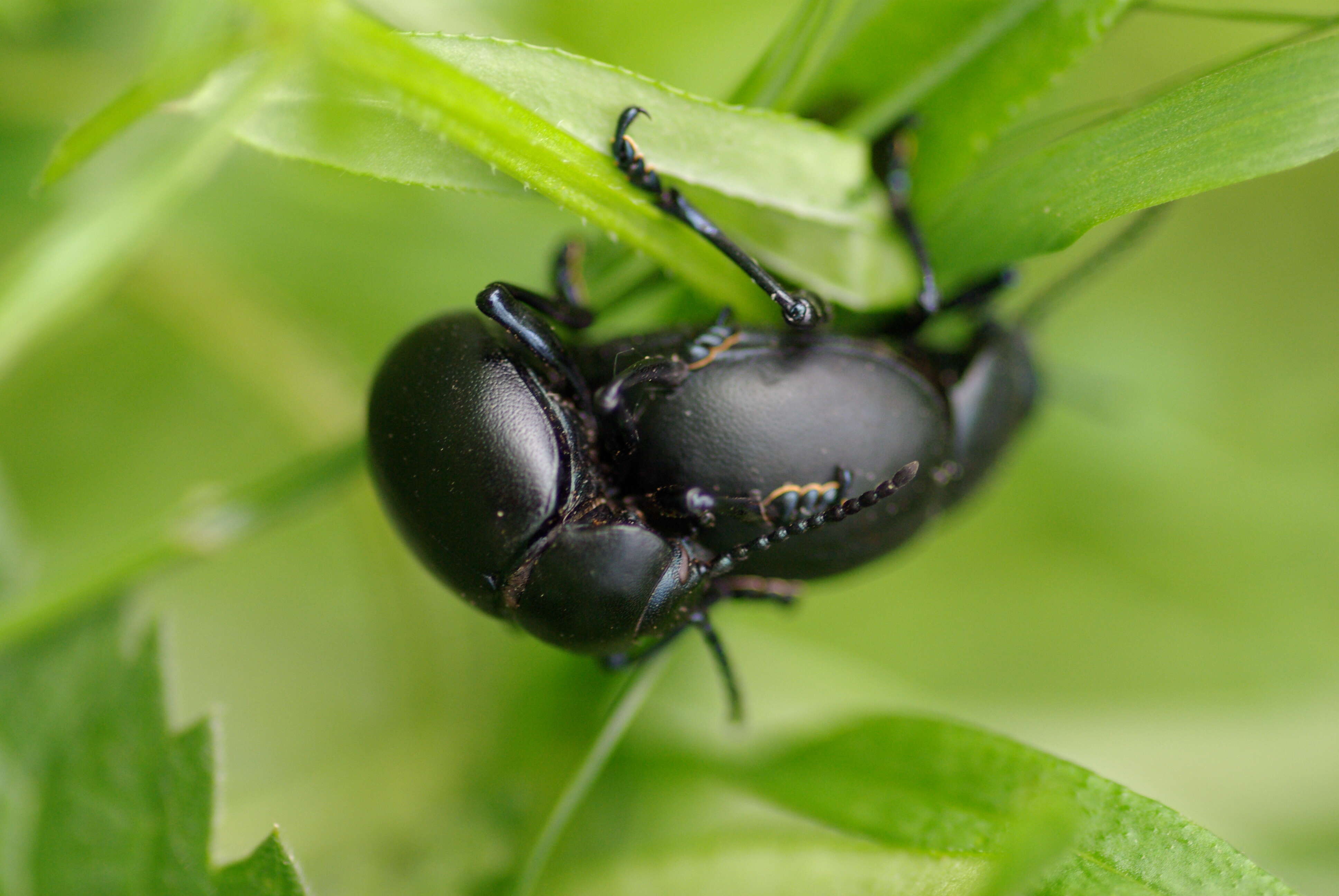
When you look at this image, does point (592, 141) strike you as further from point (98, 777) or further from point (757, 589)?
point (98, 777)

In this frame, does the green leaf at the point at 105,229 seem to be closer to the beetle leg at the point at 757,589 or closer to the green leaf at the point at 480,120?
the green leaf at the point at 480,120

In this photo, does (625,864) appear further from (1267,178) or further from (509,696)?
(1267,178)

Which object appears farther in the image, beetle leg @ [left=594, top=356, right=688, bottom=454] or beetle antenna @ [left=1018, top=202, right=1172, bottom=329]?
beetle antenna @ [left=1018, top=202, right=1172, bottom=329]

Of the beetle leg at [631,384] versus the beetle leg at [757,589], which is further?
the beetle leg at [757,589]

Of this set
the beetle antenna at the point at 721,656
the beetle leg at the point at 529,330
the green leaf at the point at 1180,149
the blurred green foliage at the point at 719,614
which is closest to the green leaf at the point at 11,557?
the blurred green foliage at the point at 719,614

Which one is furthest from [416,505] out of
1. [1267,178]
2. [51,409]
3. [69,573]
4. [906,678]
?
[1267,178]

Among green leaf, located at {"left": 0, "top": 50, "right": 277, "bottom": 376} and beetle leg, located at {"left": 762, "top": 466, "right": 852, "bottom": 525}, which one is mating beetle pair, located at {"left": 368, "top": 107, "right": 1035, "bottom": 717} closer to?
beetle leg, located at {"left": 762, "top": 466, "right": 852, "bottom": 525}

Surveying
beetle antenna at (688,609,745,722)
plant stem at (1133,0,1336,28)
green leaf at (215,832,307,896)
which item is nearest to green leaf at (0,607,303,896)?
green leaf at (215,832,307,896)
